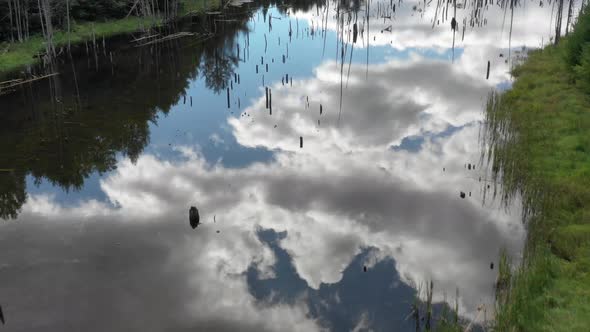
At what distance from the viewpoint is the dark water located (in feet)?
44.3

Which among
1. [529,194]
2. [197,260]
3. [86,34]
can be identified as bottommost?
[197,260]

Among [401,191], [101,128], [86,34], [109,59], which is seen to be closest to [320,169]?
[401,191]

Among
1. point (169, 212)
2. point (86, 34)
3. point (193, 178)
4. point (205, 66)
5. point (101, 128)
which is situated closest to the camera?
point (169, 212)

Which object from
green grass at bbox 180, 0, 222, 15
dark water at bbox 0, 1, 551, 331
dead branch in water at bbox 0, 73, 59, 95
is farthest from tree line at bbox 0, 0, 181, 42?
dark water at bbox 0, 1, 551, 331

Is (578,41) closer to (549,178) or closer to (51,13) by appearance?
(549,178)

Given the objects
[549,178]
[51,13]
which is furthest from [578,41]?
[51,13]

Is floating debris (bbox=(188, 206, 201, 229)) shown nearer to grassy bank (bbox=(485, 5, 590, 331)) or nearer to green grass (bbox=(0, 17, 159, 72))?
grassy bank (bbox=(485, 5, 590, 331))

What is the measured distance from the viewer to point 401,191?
1920 cm

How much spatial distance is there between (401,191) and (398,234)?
10.6ft

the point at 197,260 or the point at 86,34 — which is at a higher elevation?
the point at 86,34

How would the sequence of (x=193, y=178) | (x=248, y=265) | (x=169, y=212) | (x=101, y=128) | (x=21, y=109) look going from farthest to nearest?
(x=21, y=109) < (x=101, y=128) < (x=193, y=178) < (x=169, y=212) < (x=248, y=265)

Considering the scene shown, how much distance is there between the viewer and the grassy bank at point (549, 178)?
441 inches

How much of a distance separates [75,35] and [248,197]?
36.3 metres

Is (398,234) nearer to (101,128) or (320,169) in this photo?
(320,169)
